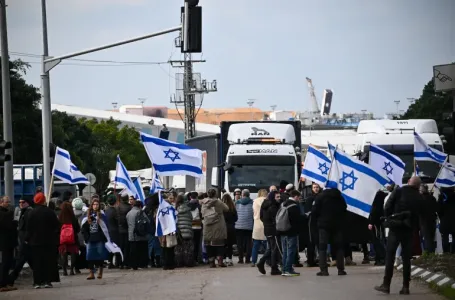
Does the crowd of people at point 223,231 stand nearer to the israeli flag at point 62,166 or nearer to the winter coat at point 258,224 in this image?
the winter coat at point 258,224

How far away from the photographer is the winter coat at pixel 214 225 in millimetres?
26219

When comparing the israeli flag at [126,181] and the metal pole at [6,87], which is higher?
the metal pole at [6,87]

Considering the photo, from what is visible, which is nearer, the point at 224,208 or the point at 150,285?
the point at 150,285

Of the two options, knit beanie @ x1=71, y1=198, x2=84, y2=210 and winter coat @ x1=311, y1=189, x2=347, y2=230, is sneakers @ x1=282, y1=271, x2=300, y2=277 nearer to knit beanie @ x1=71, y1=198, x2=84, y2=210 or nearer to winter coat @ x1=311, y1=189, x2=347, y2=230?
winter coat @ x1=311, y1=189, x2=347, y2=230

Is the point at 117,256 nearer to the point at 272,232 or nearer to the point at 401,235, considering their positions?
the point at 272,232

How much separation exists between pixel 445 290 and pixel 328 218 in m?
4.20

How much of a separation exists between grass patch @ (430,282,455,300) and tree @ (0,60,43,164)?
36.4 meters

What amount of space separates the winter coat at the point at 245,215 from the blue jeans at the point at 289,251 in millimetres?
5432

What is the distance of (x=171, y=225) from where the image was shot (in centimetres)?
2591

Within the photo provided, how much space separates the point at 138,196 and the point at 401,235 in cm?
1263

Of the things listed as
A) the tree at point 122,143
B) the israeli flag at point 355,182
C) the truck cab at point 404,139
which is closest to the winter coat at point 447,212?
the israeli flag at point 355,182

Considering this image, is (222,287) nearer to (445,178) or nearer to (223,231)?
(223,231)

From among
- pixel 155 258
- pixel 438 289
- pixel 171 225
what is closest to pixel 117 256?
pixel 155 258

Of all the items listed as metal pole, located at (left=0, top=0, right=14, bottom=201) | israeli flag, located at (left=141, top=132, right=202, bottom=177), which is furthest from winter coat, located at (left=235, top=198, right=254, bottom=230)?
metal pole, located at (left=0, top=0, right=14, bottom=201)
